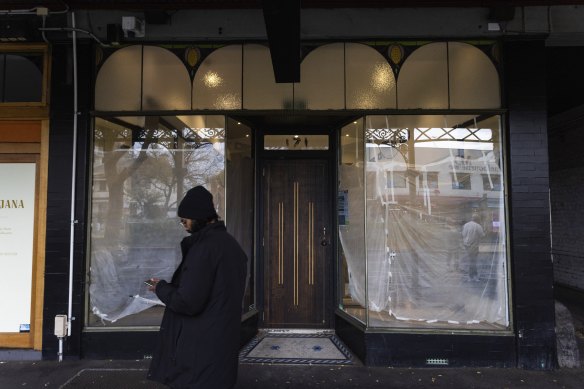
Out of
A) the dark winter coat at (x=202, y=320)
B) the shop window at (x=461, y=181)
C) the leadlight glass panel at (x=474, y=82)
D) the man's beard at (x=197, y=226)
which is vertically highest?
the leadlight glass panel at (x=474, y=82)

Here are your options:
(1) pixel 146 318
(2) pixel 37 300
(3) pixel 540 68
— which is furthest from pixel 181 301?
(3) pixel 540 68

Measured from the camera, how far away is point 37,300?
471 centimetres

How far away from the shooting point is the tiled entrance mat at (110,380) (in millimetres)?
3988

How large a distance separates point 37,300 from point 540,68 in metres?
6.43

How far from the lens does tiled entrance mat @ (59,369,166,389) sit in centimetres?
399

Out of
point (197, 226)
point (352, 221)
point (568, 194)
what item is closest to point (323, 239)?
point (352, 221)

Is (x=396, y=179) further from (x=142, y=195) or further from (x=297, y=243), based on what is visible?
(x=142, y=195)

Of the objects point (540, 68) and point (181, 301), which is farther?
point (540, 68)

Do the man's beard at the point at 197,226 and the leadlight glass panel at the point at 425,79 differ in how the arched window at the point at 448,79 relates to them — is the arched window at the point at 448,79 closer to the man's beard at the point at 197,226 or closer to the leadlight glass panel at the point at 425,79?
the leadlight glass panel at the point at 425,79

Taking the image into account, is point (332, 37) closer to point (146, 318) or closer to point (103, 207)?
point (103, 207)

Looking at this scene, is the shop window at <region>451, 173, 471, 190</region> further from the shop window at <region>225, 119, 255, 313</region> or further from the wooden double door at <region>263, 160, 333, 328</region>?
the shop window at <region>225, 119, 255, 313</region>

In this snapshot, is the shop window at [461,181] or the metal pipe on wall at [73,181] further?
the shop window at [461,181]

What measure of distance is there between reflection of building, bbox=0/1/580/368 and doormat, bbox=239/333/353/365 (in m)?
0.25

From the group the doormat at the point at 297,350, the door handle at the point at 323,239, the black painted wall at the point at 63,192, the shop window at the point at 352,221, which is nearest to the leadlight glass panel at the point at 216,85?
the black painted wall at the point at 63,192
